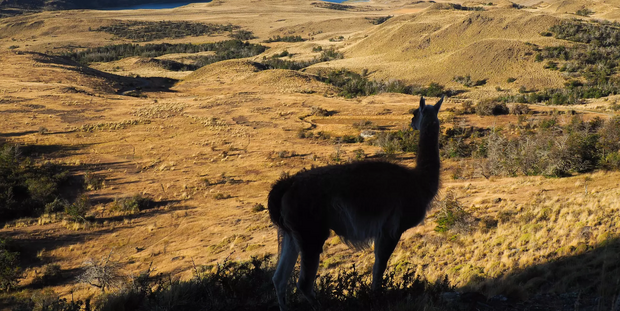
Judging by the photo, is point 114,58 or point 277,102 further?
point 114,58

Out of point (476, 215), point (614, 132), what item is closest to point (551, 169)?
point (614, 132)

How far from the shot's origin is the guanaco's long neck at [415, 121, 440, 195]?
484 centimetres

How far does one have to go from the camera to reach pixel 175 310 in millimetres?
5402

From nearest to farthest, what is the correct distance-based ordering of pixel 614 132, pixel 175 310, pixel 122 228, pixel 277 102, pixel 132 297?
1. pixel 175 310
2. pixel 132 297
3. pixel 122 228
4. pixel 614 132
5. pixel 277 102

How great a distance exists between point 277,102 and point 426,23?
42.0 meters

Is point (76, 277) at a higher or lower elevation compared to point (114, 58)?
lower

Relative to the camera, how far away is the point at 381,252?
4617 mm

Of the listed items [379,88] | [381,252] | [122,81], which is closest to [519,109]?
[379,88]

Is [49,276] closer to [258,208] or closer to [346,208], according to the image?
[258,208]

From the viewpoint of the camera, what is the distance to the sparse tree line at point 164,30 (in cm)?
10456

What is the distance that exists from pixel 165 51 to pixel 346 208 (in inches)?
3433

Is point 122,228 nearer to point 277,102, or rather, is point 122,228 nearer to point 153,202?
point 153,202

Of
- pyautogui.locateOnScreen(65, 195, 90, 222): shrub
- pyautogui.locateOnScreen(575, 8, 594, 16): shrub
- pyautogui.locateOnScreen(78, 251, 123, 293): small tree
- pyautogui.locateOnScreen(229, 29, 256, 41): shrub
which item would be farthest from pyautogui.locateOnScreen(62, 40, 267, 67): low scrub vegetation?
pyautogui.locateOnScreen(575, 8, 594, 16): shrub

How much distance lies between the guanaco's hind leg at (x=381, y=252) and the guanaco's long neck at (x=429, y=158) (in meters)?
0.85
